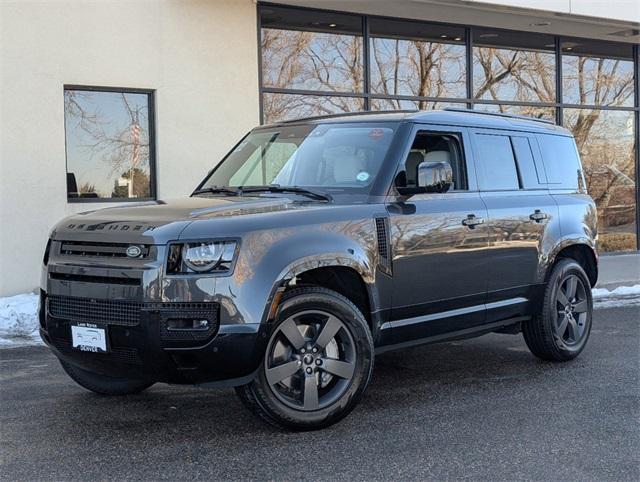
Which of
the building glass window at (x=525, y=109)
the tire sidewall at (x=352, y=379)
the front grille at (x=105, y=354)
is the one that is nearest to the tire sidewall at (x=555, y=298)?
the tire sidewall at (x=352, y=379)

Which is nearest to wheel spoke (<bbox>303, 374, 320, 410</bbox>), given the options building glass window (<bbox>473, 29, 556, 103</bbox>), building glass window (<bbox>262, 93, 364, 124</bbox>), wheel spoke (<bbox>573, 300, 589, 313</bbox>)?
wheel spoke (<bbox>573, 300, 589, 313</bbox>)

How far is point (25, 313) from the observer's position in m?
8.67

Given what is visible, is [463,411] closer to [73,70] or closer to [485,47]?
[73,70]

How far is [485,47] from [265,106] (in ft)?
15.1

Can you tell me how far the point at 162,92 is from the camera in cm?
1083

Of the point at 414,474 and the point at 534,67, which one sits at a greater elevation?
the point at 534,67

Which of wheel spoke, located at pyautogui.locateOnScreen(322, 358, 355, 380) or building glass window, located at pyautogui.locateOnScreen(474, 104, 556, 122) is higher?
building glass window, located at pyautogui.locateOnScreen(474, 104, 556, 122)

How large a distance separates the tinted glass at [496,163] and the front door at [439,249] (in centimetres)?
17

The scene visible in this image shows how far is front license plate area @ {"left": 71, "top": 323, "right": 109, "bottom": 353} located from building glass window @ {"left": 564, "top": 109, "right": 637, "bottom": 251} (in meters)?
12.5

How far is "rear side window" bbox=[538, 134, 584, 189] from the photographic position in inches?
266

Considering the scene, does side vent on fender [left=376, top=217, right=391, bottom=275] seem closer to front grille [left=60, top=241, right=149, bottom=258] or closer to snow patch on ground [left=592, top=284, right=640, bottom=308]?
front grille [left=60, top=241, right=149, bottom=258]

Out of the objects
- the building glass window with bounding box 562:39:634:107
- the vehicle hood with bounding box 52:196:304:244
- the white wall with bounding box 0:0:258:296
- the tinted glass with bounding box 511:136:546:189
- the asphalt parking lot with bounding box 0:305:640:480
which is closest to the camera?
the asphalt parking lot with bounding box 0:305:640:480

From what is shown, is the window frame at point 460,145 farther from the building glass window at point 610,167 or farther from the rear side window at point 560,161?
the building glass window at point 610,167

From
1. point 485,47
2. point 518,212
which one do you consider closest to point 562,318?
point 518,212
